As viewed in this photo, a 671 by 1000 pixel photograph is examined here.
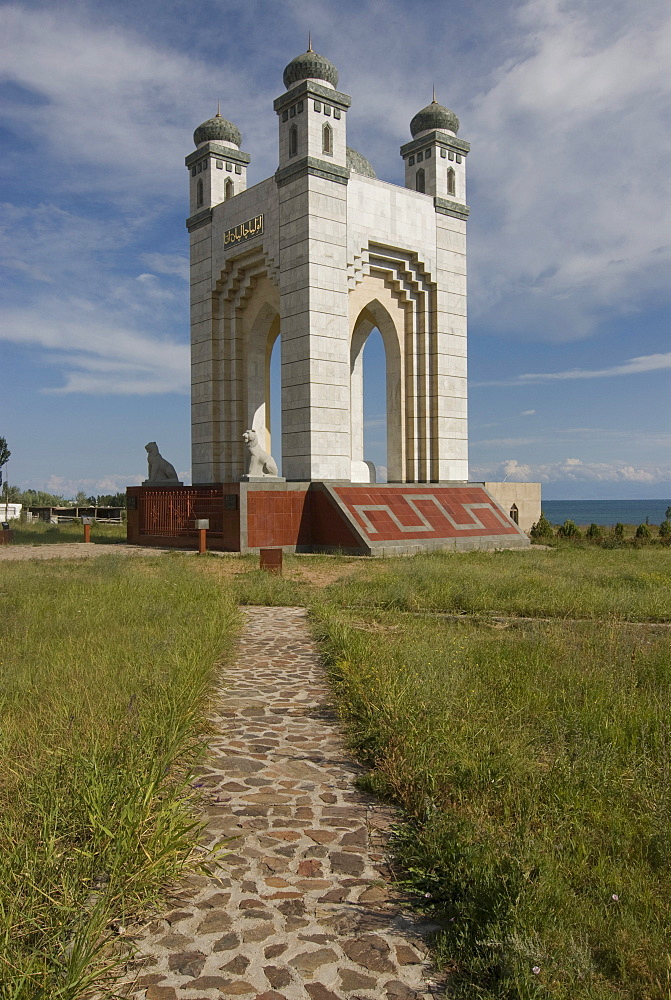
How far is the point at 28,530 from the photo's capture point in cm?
3083

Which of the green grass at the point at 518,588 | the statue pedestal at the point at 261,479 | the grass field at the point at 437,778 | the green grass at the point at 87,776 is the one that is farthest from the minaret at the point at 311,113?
the green grass at the point at 87,776

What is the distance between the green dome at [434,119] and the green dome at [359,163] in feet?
6.90

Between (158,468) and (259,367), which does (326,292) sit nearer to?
(259,367)

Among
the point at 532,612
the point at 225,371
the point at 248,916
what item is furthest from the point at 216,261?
the point at 248,916

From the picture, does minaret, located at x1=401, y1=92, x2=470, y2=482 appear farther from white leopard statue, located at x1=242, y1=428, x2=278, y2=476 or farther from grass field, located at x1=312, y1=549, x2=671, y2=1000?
grass field, located at x1=312, y1=549, x2=671, y2=1000

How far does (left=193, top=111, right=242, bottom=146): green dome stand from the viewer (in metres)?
26.2

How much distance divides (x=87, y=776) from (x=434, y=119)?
26966 mm

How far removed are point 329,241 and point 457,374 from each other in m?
7.10

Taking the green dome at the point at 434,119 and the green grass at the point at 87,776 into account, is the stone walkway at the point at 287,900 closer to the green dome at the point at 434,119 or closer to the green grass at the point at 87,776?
the green grass at the point at 87,776

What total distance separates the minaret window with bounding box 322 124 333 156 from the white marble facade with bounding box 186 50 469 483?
4 centimetres

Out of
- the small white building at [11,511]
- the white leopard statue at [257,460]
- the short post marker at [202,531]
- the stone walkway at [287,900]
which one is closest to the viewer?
the stone walkway at [287,900]

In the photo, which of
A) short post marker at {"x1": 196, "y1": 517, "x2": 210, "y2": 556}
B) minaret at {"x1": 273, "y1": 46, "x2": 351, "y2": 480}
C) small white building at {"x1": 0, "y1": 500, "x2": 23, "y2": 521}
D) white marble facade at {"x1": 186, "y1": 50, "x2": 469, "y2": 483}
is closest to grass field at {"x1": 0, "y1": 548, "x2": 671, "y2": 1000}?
short post marker at {"x1": 196, "y1": 517, "x2": 210, "y2": 556}

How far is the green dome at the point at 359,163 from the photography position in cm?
2582

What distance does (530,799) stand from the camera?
416 centimetres
